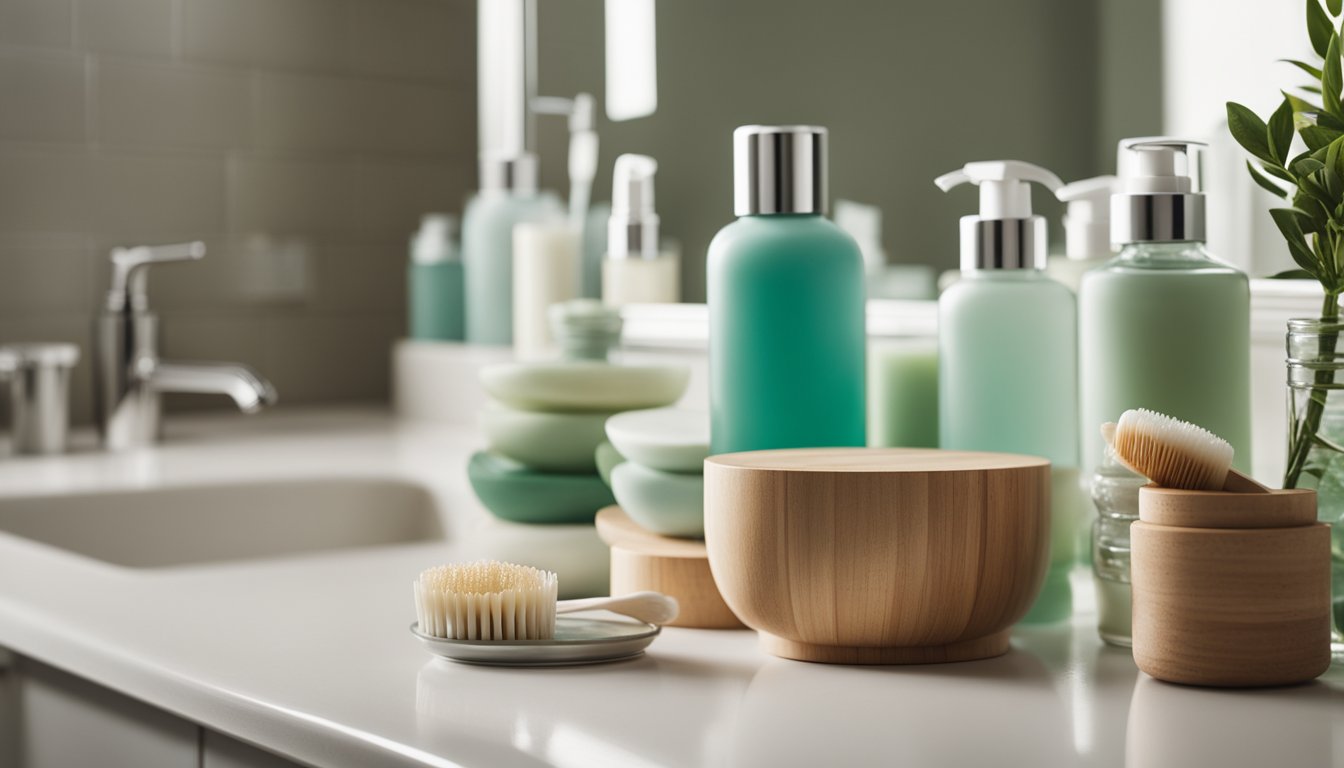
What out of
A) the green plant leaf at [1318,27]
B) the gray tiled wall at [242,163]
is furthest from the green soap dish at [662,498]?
the gray tiled wall at [242,163]

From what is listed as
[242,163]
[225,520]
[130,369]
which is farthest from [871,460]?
[242,163]

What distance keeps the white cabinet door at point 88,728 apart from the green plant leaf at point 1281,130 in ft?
1.63

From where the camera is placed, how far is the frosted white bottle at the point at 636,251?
1.22 m

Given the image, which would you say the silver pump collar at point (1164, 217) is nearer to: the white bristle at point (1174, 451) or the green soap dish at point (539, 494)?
the white bristle at point (1174, 451)

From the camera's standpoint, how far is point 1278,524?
1.73 feet

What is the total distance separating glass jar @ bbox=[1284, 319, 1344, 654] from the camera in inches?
22.1

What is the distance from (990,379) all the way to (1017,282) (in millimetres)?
47

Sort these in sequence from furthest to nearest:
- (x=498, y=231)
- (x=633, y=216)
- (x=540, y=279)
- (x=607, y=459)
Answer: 1. (x=498, y=231)
2. (x=540, y=279)
3. (x=633, y=216)
4. (x=607, y=459)

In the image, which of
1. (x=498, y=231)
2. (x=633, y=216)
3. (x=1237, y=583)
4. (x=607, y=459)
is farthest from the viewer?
(x=498, y=231)

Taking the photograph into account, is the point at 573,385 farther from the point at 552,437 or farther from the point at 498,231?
the point at 498,231

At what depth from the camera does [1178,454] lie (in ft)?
1.74

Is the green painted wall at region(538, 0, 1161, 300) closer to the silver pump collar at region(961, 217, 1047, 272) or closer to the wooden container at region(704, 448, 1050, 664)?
the silver pump collar at region(961, 217, 1047, 272)

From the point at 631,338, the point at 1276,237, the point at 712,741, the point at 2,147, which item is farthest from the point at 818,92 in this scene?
the point at 2,147

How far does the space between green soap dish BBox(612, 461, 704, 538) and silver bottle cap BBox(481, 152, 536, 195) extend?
852 mm
